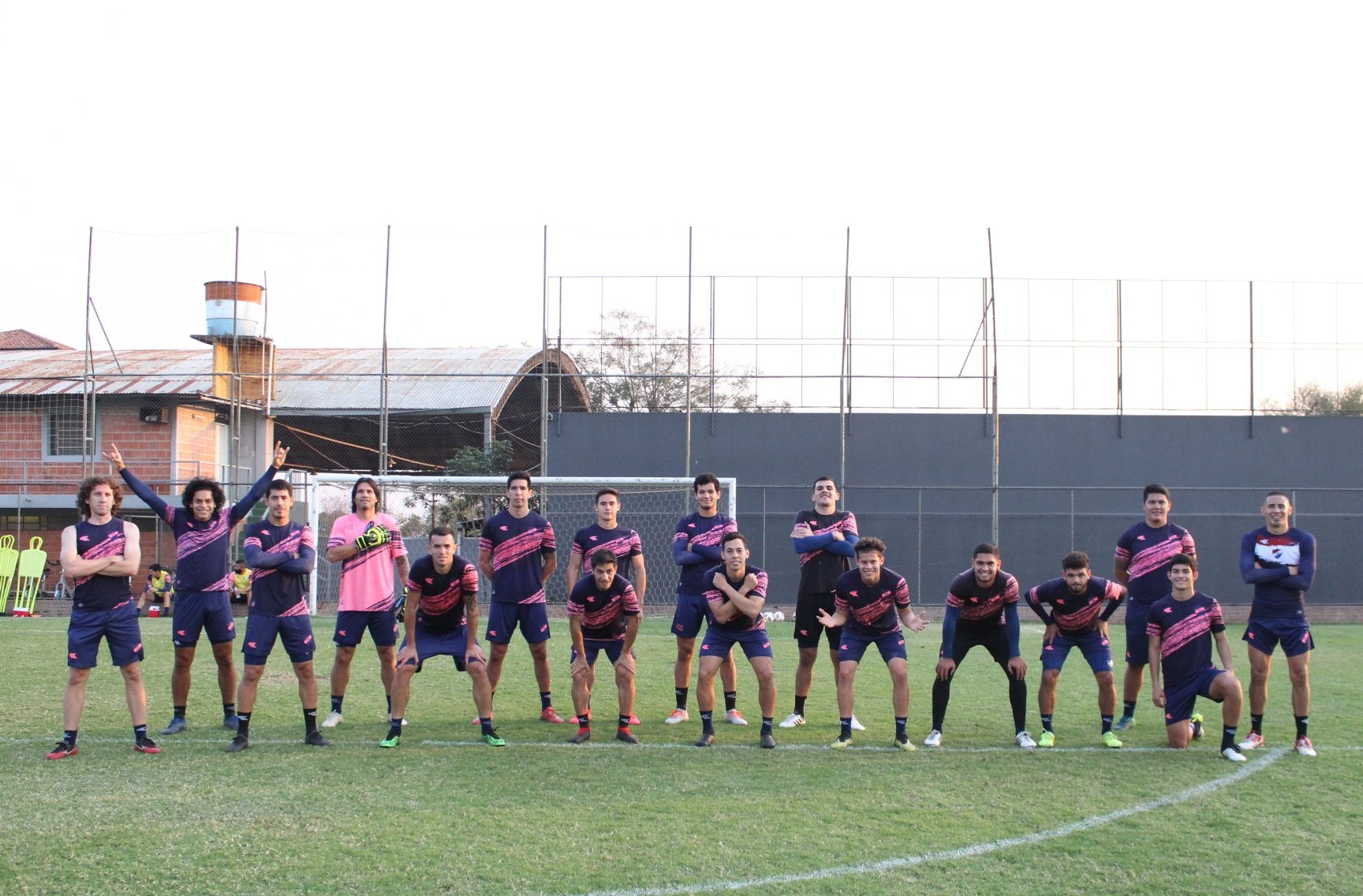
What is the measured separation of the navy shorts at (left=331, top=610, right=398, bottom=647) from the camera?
8445 millimetres

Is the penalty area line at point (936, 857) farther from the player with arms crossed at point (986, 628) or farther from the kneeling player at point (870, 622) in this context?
the kneeling player at point (870, 622)

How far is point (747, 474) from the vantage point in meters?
24.4

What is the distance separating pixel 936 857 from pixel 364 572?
15.9ft

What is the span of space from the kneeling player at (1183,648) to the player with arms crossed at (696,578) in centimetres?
310

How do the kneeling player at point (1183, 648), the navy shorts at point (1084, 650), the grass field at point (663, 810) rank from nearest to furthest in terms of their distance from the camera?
the grass field at point (663, 810), the kneeling player at point (1183, 648), the navy shorts at point (1084, 650)

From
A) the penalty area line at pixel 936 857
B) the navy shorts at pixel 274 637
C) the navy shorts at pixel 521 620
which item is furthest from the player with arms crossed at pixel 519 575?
the penalty area line at pixel 936 857

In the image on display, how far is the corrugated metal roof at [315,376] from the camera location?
25156 mm

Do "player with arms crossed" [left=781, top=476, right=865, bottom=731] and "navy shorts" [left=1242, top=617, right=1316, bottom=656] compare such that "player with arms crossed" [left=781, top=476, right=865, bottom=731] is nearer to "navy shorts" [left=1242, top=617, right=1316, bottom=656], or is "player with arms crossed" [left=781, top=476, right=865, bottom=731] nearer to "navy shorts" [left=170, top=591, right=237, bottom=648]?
"navy shorts" [left=1242, top=617, right=1316, bottom=656]

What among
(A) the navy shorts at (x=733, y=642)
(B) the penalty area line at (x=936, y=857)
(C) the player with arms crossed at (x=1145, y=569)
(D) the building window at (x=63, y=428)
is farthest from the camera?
(D) the building window at (x=63, y=428)

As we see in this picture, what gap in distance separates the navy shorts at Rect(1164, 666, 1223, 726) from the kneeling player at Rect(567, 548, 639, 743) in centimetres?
381

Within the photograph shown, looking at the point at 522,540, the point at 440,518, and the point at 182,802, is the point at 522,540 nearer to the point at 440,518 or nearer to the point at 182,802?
the point at 182,802

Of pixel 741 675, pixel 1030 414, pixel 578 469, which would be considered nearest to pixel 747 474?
pixel 578 469

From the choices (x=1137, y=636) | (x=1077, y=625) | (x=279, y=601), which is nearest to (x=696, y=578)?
(x=1077, y=625)

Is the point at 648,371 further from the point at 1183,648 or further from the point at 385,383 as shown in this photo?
the point at 1183,648
